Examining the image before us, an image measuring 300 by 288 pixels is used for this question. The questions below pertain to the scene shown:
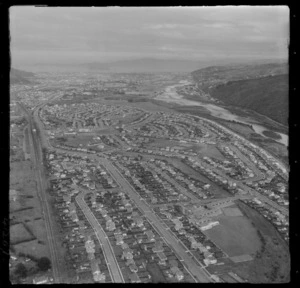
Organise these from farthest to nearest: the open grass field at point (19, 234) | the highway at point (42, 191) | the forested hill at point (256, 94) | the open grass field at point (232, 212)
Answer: the forested hill at point (256, 94)
the open grass field at point (232, 212)
the open grass field at point (19, 234)
the highway at point (42, 191)

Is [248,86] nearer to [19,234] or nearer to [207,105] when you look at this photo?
[207,105]

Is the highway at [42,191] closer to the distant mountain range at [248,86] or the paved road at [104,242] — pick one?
the paved road at [104,242]

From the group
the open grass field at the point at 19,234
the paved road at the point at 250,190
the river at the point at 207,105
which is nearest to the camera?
the open grass field at the point at 19,234

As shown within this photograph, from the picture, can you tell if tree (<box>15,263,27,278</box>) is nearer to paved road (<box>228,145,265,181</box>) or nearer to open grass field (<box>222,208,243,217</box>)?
open grass field (<box>222,208,243,217</box>)

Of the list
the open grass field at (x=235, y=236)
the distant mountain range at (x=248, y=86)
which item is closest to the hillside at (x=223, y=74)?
the distant mountain range at (x=248, y=86)
